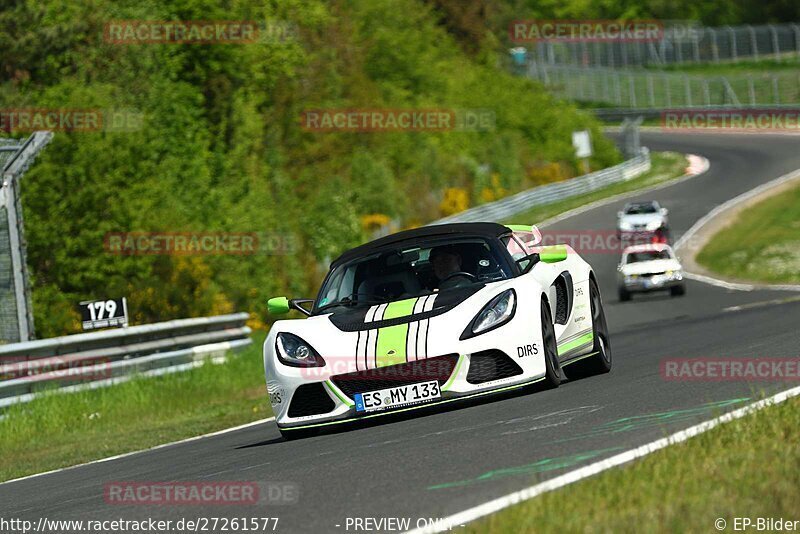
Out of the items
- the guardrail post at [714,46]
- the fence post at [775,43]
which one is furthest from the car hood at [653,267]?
the guardrail post at [714,46]

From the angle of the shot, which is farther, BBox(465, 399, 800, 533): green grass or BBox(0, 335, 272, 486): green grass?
BBox(0, 335, 272, 486): green grass

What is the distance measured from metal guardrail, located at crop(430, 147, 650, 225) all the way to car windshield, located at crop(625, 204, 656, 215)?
6.82 metres

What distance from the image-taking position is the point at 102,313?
56.7 ft

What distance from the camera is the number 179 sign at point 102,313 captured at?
1698 centimetres

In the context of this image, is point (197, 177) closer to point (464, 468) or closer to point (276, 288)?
point (276, 288)

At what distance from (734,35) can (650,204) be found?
52.5 metres

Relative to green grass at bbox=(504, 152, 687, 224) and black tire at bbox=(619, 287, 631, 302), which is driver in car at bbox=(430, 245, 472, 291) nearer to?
black tire at bbox=(619, 287, 631, 302)

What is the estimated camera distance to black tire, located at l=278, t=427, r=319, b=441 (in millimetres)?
10445

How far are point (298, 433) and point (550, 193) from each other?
154 ft

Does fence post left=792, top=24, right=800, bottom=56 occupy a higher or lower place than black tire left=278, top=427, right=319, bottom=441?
lower

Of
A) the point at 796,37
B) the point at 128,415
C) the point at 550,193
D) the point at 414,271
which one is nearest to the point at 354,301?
the point at 414,271

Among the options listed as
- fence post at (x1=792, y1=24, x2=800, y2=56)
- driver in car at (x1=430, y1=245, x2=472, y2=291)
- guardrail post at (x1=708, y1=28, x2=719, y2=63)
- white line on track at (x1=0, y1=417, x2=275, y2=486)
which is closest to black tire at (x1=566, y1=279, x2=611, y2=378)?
driver in car at (x1=430, y1=245, x2=472, y2=291)

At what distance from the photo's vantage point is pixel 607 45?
334 ft

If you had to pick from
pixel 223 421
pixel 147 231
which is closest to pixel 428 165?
pixel 147 231
